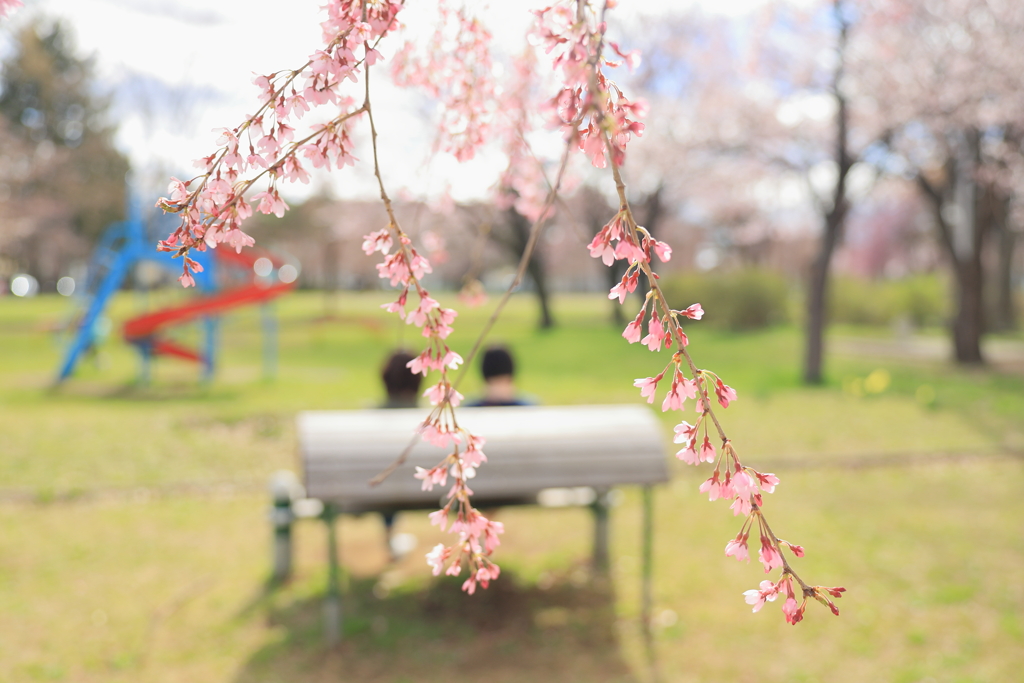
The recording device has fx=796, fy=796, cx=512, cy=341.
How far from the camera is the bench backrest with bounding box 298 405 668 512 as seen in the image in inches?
143

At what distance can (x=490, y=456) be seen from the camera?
3.79 m

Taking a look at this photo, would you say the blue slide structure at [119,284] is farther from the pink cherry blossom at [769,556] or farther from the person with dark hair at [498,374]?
the pink cherry blossom at [769,556]

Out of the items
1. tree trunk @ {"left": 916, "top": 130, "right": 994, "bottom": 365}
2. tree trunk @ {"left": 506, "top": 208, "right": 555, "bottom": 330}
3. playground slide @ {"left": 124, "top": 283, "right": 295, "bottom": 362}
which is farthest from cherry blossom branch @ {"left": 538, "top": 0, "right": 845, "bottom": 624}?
tree trunk @ {"left": 506, "top": 208, "right": 555, "bottom": 330}

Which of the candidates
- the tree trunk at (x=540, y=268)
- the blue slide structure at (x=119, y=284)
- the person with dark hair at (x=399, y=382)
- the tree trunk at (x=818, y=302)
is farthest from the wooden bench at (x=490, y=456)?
the tree trunk at (x=540, y=268)

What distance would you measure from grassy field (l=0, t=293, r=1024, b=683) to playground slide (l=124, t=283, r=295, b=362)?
10.4 feet

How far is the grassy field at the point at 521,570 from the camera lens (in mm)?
3848

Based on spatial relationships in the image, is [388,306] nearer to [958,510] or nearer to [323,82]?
[323,82]

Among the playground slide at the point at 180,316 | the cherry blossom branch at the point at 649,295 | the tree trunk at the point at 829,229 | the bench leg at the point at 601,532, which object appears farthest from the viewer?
the playground slide at the point at 180,316

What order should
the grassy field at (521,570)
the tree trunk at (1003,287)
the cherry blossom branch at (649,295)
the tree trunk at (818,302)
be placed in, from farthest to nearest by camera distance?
the tree trunk at (1003,287)
the tree trunk at (818,302)
the grassy field at (521,570)
the cherry blossom branch at (649,295)

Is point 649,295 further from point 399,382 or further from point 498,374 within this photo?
point 399,382

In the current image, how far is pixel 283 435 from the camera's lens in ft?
30.1

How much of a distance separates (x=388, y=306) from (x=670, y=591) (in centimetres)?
388

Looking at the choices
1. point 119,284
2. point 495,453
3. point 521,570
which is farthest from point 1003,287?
point 495,453

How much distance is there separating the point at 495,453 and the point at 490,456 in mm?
28
